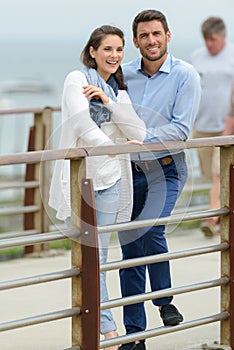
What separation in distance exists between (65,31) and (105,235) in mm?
165717

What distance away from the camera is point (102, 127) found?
6.38m

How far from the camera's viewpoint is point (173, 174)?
670 centimetres

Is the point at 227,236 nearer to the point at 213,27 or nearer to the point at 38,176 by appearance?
the point at 38,176

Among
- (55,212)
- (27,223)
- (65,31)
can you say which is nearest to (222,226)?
(55,212)

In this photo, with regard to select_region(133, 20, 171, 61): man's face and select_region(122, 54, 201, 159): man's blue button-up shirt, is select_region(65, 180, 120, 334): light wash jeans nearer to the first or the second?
select_region(122, 54, 201, 159): man's blue button-up shirt

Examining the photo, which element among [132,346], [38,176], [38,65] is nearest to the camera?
[132,346]

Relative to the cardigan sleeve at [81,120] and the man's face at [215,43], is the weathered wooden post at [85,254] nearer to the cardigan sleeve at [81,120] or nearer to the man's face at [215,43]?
the cardigan sleeve at [81,120]

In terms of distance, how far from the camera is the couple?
625 cm

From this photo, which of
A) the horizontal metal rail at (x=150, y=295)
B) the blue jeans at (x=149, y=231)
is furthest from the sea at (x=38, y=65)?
the horizontal metal rail at (x=150, y=295)

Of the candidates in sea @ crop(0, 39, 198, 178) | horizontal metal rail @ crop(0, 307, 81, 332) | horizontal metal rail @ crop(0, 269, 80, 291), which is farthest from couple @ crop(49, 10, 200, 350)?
sea @ crop(0, 39, 198, 178)

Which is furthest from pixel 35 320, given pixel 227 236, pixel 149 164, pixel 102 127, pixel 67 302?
pixel 67 302

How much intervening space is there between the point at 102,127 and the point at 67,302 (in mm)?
2391

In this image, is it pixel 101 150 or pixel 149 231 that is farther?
pixel 149 231

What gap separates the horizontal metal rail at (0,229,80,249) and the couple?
0.78 feet
